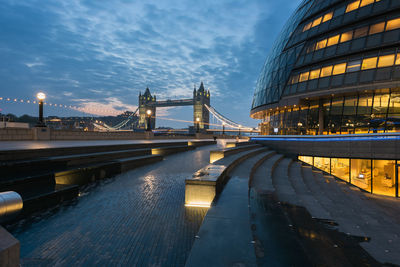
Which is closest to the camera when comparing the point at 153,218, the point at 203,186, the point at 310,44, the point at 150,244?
the point at 150,244

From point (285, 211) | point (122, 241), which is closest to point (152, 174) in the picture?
point (122, 241)

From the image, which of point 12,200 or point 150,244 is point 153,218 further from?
point 12,200

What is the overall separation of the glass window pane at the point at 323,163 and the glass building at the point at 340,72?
3.89m

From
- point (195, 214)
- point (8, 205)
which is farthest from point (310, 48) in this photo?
point (8, 205)

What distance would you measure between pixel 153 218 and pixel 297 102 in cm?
2328

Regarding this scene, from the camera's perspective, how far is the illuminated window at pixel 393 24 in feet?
60.4

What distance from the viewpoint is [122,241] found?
3117mm

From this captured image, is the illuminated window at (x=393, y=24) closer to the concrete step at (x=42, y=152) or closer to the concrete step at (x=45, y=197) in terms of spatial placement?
the concrete step at (x=42, y=152)

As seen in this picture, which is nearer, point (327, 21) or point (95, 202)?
point (95, 202)

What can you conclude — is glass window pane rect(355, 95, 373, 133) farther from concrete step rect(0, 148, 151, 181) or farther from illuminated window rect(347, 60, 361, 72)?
concrete step rect(0, 148, 151, 181)

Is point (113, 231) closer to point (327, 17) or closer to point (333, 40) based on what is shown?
point (333, 40)

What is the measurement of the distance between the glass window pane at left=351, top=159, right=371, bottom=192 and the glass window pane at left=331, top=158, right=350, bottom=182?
37 cm

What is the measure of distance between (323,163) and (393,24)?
588 inches

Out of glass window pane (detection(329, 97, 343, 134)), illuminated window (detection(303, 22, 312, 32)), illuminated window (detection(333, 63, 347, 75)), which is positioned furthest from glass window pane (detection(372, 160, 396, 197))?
illuminated window (detection(303, 22, 312, 32))
